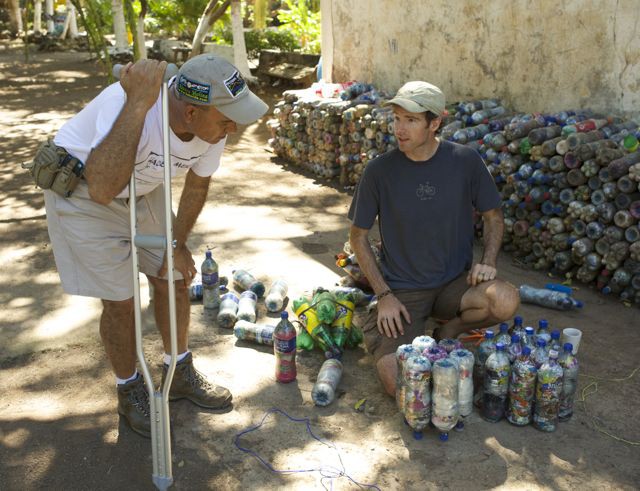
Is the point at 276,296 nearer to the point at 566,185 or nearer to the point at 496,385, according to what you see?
the point at 496,385

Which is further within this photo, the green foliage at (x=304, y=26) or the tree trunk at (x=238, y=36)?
the green foliage at (x=304, y=26)

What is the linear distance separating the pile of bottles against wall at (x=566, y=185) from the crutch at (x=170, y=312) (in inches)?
168

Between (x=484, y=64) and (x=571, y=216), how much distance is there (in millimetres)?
2660

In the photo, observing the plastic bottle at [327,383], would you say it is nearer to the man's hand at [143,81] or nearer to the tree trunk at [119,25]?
the man's hand at [143,81]

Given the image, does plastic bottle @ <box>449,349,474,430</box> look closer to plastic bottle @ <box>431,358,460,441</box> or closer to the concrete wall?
plastic bottle @ <box>431,358,460,441</box>

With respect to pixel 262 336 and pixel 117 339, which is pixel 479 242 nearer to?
pixel 262 336

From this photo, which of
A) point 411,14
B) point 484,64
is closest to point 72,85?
point 411,14

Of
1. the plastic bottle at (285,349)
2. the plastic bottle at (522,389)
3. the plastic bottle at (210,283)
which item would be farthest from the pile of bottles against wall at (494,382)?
the plastic bottle at (210,283)

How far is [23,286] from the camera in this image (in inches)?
258

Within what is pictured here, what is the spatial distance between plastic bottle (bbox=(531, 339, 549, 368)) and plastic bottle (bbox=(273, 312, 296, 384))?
153cm

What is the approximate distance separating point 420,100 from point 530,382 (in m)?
1.86

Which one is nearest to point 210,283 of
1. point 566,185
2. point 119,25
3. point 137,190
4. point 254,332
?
point 254,332

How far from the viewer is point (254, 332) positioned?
540 cm

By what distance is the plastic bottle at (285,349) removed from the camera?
472 cm
